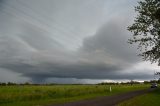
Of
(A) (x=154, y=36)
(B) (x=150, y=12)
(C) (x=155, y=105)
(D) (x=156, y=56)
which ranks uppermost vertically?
(B) (x=150, y=12)

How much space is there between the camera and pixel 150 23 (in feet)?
137

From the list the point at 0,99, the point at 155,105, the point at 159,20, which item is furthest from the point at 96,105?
the point at 159,20

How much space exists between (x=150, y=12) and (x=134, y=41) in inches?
181

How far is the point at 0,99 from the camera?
34.8 metres

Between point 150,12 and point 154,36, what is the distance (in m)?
3.48

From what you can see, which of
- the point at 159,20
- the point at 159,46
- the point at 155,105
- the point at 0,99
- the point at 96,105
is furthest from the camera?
the point at 159,46

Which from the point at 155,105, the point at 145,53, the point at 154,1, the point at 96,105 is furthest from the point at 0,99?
the point at 154,1

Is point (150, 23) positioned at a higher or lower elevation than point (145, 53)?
higher

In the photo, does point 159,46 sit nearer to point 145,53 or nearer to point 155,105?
point 145,53

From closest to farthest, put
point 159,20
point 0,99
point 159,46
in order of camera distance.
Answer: point 0,99
point 159,20
point 159,46

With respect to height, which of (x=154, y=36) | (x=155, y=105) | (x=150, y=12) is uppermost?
(x=150, y=12)

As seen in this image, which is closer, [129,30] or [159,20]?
[159,20]

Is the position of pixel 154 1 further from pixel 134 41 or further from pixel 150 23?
pixel 134 41

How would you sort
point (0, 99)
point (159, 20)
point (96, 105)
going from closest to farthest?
1. point (96, 105)
2. point (0, 99)
3. point (159, 20)
